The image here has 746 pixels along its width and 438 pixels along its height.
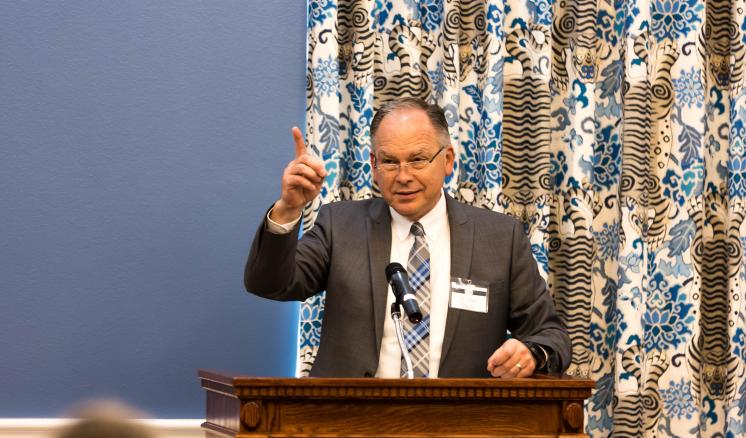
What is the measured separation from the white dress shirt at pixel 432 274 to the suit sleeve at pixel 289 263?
0.79 feet

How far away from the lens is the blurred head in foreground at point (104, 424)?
0.60 m

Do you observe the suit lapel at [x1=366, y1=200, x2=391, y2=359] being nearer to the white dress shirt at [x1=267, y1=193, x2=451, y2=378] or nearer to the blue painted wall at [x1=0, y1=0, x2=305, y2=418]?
the white dress shirt at [x1=267, y1=193, x2=451, y2=378]

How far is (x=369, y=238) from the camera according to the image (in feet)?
9.55

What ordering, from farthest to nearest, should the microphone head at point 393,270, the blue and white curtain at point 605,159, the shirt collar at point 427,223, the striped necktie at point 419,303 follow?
1. the blue and white curtain at point 605,159
2. the shirt collar at point 427,223
3. the striped necktie at point 419,303
4. the microphone head at point 393,270

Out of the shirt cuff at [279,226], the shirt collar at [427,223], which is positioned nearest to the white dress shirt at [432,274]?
the shirt collar at [427,223]

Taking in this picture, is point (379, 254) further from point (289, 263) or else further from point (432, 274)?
point (289, 263)

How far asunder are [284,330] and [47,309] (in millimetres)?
937

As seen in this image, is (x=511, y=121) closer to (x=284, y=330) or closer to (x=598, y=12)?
(x=598, y=12)

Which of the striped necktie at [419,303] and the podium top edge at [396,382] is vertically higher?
the striped necktie at [419,303]

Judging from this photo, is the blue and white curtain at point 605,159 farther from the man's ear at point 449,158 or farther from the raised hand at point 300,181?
the raised hand at point 300,181

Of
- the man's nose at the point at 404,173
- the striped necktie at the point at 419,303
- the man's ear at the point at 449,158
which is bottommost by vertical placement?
the striped necktie at the point at 419,303

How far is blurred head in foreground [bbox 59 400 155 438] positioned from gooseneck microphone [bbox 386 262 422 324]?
58.0 inches

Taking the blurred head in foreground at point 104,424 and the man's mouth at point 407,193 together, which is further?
the man's mouth at point 407,193

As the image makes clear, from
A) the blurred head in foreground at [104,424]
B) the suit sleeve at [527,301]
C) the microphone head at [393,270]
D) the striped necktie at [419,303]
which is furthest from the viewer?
the suit sleeve at [527,301]
